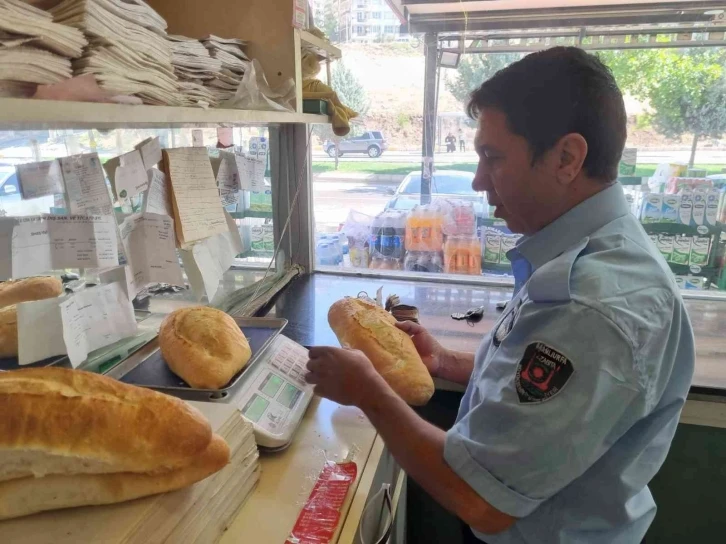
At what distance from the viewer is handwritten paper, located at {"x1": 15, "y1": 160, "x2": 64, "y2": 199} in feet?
2.88

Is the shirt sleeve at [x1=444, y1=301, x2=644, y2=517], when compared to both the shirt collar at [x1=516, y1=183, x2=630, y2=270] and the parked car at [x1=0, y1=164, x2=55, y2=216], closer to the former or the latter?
the shirt collar at [x1=516, y1=183, x2=630, y2=270]

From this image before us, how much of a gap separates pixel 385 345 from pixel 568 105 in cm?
64

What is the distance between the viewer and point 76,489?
2.09 ft

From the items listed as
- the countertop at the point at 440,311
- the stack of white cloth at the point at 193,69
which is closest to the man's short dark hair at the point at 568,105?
the stack of white cloth at the point at 193,69

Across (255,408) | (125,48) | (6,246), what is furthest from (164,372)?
(125,48)

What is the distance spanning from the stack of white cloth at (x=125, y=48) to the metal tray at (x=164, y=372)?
51 cm

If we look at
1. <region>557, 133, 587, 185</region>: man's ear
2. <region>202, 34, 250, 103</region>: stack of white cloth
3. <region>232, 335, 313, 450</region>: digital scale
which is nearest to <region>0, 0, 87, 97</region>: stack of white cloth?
<region>202, 34, 250, 103</region>: stack of white cloth

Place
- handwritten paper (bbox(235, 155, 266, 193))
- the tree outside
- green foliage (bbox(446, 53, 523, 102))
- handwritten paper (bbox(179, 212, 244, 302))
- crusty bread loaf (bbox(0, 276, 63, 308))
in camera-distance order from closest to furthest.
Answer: crusty bread loaf (bbox(0, 276, 63, 308)) → handwritten paper (bbox(179, 212, 244, 302)) → handwritten paper (bbox(235, 155, 266, 193)) → the tree outside → green foliage (bbox(446, 53, 523, 102))

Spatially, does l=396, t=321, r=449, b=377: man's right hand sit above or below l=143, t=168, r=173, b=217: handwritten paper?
below

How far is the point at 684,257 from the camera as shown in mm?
1819

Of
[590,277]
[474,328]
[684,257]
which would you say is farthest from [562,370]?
[684,257]

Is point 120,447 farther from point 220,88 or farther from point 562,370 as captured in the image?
point 220,88

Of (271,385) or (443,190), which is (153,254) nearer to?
(271,385)

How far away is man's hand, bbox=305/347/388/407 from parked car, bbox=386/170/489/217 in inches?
45.5
